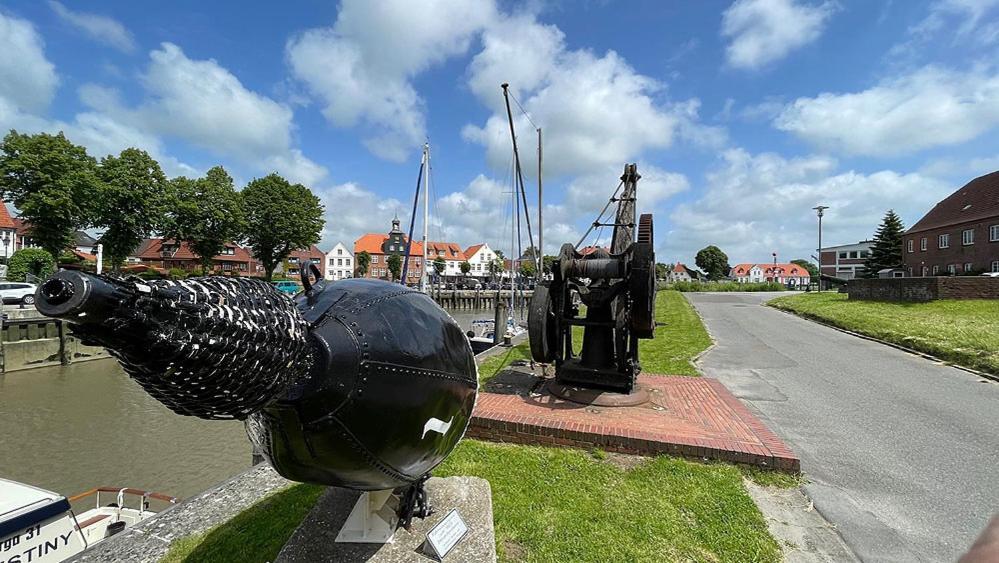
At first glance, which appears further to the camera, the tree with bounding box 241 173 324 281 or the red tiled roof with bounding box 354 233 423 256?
the red tiled roof with bounding box 354 233 423 256

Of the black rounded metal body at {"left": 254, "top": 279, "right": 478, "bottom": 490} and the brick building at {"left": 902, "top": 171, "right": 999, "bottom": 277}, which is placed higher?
the brick building at {"left": 902, "top": 171, "right": 999, "bottom": 277}

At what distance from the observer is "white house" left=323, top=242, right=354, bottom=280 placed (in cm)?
8444

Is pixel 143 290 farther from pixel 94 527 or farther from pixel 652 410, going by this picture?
pixel 94 527

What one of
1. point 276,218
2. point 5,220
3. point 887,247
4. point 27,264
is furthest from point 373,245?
point 887,247

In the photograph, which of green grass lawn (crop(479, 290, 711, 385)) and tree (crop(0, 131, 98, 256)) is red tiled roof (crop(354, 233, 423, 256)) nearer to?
tree (crop(0, 131, 98, 256))

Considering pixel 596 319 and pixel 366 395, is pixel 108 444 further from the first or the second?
pixel 366 395

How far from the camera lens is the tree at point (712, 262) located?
313ft

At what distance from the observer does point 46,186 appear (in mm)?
31938

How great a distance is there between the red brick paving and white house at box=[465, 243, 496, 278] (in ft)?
294

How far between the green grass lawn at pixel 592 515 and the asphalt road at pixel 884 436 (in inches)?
41.1

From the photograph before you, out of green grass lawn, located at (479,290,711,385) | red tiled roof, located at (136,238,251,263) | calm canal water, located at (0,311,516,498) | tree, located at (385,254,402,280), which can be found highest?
red tiled roof, located at (136,238,251,263)

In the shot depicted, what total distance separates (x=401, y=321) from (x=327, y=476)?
94 centimetres

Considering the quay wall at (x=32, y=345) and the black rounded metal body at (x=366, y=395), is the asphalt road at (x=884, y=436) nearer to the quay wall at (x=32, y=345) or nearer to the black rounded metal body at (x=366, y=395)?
the black rounded metal body at (x=366, y=395)

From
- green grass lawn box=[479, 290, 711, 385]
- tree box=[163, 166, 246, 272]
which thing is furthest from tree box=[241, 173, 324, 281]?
green grass lawn box=[479, 290, 711, 385]
